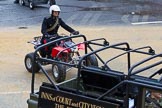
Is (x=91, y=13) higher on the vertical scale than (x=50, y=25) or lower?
lower

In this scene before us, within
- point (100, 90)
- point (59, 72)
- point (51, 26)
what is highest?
point (51, 26)

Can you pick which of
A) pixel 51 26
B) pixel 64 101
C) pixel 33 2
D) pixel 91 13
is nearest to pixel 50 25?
pixel 51 26

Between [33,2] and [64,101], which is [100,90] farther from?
[33,2]

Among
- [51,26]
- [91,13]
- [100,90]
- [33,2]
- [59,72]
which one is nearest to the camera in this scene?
[100,90]

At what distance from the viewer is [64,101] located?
5.20 metres

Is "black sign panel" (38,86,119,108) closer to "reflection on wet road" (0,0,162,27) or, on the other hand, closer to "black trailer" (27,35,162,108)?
"black trailer" (27,35,162,108)

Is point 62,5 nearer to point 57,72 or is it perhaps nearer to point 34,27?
point 34,27

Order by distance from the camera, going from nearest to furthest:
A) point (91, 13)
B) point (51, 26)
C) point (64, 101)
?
point (64, 101), point (51, 26), point (91, 13)

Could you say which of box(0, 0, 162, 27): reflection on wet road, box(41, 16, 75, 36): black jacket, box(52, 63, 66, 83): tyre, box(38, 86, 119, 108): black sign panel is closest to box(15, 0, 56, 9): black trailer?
box(0, 0, 162, 27): reflection on wet road

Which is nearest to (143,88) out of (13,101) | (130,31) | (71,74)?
(13,101)

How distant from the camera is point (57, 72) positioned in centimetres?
929

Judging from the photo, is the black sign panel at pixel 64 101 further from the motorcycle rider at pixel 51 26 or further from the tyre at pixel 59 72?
the motorcycle rider at pixel 51 26

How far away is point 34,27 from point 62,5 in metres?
8.15

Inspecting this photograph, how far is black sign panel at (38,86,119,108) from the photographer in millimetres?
4895
